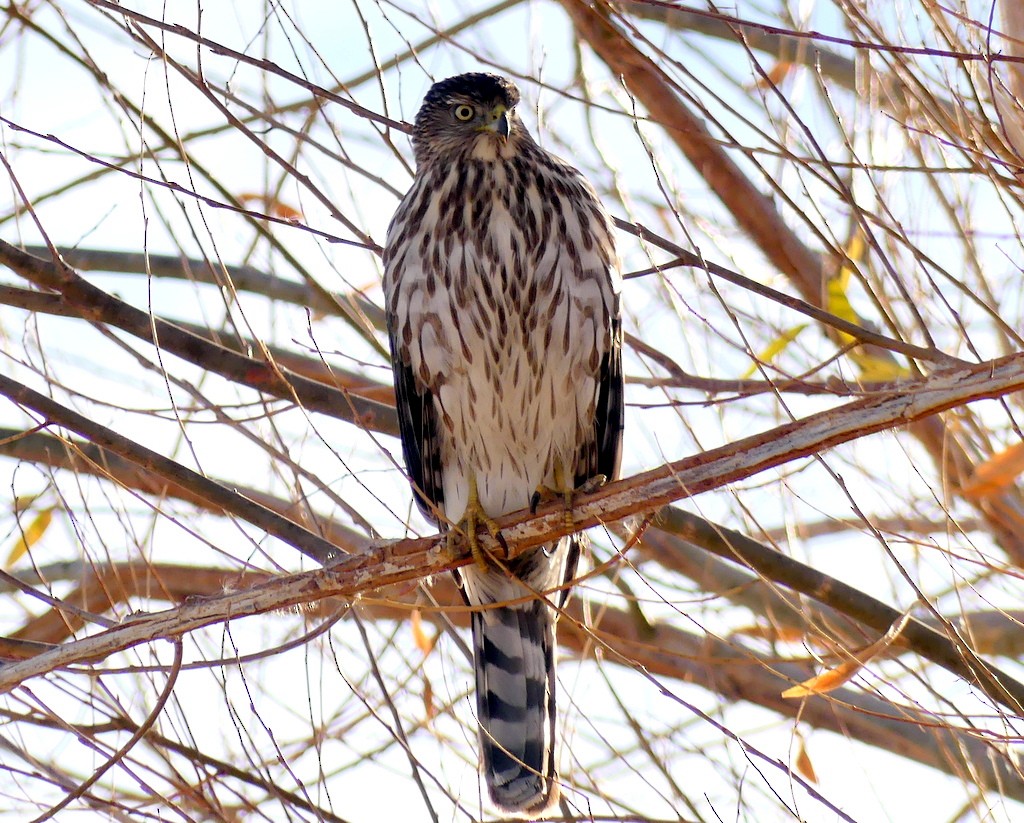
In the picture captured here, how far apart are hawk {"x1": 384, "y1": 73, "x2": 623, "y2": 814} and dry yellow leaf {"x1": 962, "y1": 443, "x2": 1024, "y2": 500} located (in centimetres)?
111

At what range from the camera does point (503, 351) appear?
11.9 ft

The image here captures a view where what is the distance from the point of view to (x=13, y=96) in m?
3.53

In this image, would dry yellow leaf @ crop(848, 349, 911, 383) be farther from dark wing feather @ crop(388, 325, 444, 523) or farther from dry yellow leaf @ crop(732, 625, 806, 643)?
dark wing feather @ crop(388, 325, 444, 523)

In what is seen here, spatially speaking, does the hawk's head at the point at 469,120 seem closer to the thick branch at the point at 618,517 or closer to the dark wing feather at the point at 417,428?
the dark wing feather at the point at 417,428

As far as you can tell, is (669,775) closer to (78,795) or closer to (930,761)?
(78,795)

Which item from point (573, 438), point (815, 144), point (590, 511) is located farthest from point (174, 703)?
point (815, 144)

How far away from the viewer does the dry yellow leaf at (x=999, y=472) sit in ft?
9.09

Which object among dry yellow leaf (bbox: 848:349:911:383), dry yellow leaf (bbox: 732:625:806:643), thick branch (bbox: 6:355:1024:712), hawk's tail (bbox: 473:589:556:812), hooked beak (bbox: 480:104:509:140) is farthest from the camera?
dry yellow leaf (bbox: 732:625:806:643)

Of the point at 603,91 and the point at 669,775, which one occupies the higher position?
the point at 603,91

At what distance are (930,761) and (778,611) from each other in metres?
0.71

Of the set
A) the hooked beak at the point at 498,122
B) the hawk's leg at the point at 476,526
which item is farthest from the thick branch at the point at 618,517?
the hooked beak at the point at 498,122

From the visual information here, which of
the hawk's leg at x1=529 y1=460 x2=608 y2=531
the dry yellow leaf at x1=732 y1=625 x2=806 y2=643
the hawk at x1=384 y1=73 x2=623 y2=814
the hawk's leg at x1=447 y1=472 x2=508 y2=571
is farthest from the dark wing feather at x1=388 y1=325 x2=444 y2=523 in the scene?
the dry yellow leaf at x1=732 y1=625 x2=806 y2=643

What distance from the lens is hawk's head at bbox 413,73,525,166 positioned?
3834mm

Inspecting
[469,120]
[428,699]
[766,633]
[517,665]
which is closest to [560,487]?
[517,665]
